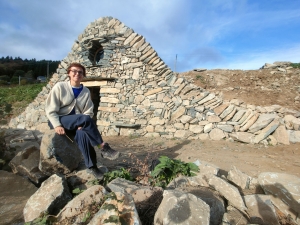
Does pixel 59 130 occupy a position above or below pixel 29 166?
above

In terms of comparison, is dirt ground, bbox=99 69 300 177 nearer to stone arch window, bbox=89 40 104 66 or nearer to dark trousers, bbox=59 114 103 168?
dark trousers, bbox=59 114 103 168

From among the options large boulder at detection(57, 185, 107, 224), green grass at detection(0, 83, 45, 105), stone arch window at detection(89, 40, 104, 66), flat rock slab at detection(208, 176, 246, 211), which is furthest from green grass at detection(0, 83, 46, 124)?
flat rock slab at detection(208, 176, 246, 211)

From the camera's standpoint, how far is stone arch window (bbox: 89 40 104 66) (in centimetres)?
776

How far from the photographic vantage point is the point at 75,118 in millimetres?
2686

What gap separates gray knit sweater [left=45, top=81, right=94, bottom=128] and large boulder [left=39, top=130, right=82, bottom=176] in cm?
25

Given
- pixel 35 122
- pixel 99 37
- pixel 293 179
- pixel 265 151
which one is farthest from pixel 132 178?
pixel 35 122

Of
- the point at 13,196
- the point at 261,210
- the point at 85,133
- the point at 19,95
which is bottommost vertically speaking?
the point at 13,196

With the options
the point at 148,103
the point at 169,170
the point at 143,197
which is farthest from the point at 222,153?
the point at 143,197

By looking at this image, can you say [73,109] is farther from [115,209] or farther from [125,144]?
[125,144]

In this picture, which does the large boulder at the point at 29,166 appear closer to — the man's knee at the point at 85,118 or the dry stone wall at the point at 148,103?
the man's knee at the point at 85,118

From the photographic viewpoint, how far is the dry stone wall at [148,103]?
5727mm

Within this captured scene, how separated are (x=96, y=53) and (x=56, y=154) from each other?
6.35 m

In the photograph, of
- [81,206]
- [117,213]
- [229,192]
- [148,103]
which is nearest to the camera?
[117,213]

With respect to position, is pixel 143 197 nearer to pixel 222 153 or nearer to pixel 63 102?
pixel 63 102
